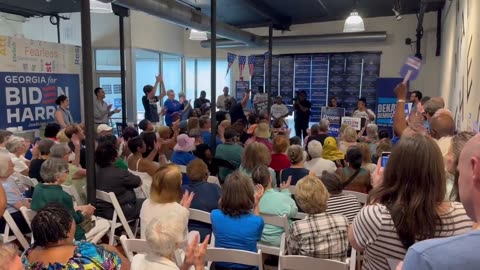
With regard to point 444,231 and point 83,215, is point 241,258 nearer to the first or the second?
point 444,231

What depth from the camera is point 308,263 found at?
82.4 inches

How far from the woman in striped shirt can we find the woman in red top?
2.79 metres

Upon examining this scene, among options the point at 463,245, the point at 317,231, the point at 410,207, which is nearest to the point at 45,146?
the point at 317,231

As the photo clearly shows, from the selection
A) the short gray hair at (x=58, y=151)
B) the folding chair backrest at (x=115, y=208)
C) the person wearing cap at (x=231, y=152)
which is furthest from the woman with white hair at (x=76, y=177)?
the person wearing cap at (x=231, y=152)

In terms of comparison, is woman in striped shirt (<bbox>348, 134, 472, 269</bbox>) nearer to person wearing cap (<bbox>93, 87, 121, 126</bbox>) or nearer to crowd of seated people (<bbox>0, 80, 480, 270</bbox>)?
crowd of seated people (<bbox>0, 80, 480, 270</bbox>)

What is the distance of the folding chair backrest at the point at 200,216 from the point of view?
111 inches

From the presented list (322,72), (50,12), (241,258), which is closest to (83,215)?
(241,258)

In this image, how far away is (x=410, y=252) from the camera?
788 mm

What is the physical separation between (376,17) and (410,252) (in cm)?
1074

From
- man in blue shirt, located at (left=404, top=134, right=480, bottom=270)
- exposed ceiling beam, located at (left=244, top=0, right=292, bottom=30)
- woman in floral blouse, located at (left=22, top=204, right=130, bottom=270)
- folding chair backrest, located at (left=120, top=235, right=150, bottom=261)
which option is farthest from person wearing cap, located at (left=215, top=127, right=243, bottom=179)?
exposed ceiling beam, located at (left=244, top=0, right=292, bottom=30)

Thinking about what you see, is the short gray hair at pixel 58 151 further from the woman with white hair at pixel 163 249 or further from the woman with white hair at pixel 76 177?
the woman with white hair at pixel 163 249

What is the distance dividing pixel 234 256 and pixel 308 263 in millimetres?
399

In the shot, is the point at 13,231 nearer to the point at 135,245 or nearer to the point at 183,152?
the point at 135,245

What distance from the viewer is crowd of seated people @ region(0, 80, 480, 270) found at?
150 cm
